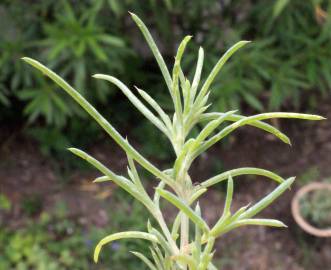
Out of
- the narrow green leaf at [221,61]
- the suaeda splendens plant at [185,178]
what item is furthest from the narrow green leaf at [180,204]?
the narrow green leaf at [221,61]

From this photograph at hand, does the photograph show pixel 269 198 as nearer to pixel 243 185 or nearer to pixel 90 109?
pixel 90 109

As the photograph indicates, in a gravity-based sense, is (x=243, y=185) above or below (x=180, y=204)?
below

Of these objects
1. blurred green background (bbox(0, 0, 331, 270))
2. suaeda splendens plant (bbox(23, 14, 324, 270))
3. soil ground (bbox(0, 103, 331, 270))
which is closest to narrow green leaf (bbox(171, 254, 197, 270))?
suaeda splendens plant (bbox(23, 14, 324, 270))

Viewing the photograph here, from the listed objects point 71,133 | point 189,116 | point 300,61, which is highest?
point 189,116

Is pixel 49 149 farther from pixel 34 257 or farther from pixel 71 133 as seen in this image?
pixel 34 257

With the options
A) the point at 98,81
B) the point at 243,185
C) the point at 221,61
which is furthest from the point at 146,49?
the point at 221,61

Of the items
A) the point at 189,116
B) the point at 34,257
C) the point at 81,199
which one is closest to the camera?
the point at 189,116

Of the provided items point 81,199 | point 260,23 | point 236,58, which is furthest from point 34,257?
point 260,23
